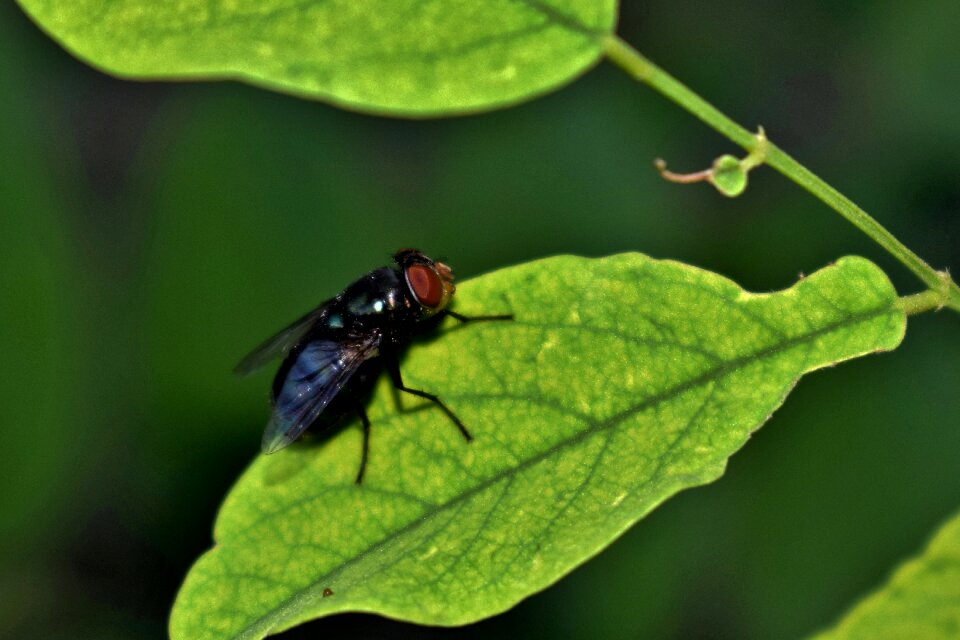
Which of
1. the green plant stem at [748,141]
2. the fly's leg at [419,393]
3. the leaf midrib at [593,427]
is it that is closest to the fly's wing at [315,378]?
the fly's leg at [419,393]

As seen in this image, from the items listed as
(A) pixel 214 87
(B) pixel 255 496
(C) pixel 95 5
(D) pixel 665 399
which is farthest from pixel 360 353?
(A) pixel 214 87

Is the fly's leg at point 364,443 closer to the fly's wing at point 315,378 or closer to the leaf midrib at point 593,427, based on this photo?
the leaf midrib at point 593,427

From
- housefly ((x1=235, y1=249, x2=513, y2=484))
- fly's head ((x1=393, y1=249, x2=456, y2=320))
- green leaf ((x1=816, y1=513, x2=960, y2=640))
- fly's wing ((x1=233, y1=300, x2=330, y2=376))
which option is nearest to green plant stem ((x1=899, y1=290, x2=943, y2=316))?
green leaf ((x1=816, y1=513, x2=960, y2=640))

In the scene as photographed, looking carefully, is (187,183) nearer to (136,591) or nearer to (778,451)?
(136,591)

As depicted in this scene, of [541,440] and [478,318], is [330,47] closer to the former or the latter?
[478,318]

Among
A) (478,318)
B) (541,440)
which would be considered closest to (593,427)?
(541,440)
